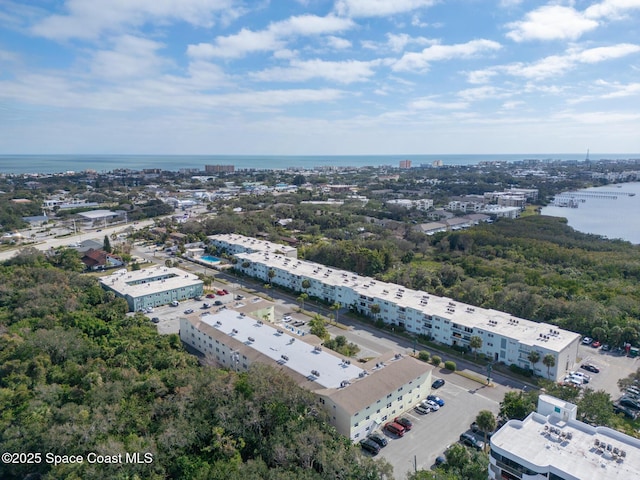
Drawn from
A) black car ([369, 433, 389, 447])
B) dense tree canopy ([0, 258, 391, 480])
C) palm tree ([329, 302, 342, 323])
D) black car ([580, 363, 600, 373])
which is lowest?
black car ([580, 363, 600, 373])

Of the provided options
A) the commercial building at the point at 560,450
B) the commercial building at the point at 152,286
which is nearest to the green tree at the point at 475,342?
the commercial building at the point at 560,450

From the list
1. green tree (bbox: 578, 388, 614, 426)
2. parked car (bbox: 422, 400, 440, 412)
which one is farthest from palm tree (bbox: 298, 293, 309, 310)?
green tree (bbox: 578, 388, 614, 426)

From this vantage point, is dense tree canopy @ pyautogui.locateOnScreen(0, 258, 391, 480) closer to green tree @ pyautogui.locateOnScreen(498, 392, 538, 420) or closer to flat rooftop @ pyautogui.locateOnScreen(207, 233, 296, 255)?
green tree @ pyautogui.locateOnScreen(498, 392, 538, 420)

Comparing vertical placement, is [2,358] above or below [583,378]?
above

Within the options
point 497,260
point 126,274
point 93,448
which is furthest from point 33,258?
point 497,260

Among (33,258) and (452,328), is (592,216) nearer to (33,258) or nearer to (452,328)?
(452,328)

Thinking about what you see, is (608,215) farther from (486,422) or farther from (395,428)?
(395,428)
